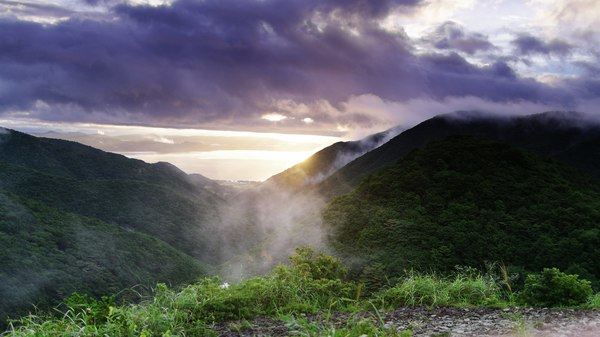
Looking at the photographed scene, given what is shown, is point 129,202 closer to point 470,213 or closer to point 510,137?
point 510,137

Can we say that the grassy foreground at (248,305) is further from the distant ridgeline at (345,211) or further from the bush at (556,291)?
the distant ridgeline at (345,211)

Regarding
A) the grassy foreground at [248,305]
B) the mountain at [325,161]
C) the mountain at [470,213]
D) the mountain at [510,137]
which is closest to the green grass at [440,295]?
the grassy foreground at [248,305]

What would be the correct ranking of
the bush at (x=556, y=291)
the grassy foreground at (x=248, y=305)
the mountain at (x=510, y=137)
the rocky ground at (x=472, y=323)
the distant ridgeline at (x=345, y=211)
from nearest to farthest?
the rocky ground at (x=472, y=323) → the grassy foreground at (x=248, y=305) → the bush at (x=556, y=291) → the distant ridgeline at (x=345, y=211) → the mountain at (x=510, y=137)

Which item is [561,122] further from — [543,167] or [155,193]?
[155,193]

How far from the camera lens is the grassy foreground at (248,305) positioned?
7466 millimetres

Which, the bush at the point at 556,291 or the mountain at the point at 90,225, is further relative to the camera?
the mountain at the point at 90,225

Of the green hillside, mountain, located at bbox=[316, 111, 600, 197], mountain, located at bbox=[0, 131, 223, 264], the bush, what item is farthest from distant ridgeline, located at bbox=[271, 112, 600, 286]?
mountain, located at bbox=[0, 131, 223, 264]

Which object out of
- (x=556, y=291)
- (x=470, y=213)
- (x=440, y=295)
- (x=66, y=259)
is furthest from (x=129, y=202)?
(x=556, y=291)

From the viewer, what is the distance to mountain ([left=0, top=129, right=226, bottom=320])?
59281 mm

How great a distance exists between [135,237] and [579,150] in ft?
230

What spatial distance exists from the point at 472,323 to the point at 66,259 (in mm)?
67323

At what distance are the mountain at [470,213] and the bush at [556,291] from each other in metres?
6.26

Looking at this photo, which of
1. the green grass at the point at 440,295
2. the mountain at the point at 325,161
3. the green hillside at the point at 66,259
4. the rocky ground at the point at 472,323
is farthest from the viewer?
the mountain at the point at 325,161

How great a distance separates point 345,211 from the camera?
73.8 ft
